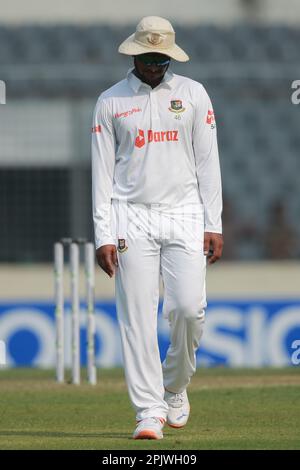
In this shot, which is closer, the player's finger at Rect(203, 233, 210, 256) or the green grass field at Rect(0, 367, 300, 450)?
the green grass field at Rect(0, 367, 300, 450)

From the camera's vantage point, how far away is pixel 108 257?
7.77 meters

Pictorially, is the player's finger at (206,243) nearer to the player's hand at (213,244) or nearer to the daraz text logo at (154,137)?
the player's hand at (213,244)

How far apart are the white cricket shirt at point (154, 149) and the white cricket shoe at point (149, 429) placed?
96 centimetres

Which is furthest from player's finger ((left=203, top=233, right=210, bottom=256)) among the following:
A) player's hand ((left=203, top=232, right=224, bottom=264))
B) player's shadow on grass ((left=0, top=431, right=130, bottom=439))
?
player's shadow on grass ((left=0, top=431, right=130, bottom=439))

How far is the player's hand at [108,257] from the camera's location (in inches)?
306

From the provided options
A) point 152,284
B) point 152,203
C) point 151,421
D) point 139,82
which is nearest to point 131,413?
point 151,421

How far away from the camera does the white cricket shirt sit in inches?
306

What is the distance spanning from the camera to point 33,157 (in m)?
17.3

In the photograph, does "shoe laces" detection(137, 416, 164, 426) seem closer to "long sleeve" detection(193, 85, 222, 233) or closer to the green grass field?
the green grass field

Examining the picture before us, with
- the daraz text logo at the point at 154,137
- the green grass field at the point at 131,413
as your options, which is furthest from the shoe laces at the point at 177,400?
the daraz text logo at the point at 154,137

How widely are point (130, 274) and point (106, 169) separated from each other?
0.57 metres

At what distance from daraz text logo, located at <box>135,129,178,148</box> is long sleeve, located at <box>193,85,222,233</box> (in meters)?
0.13
